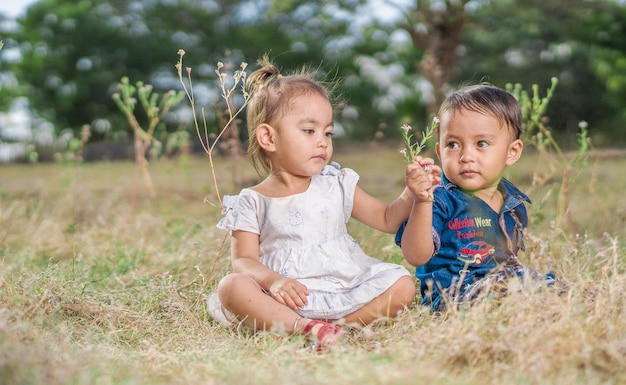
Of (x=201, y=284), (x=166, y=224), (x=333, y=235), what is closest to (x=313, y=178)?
(x=333, y=235)

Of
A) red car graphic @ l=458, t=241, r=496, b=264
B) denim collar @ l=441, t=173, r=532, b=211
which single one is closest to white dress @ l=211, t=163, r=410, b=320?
red car graphic @ l=458, t=241, r=496, b=264

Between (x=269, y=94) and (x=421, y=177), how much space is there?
30.0 inches

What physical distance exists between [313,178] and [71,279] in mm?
1144

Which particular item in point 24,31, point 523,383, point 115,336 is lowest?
point 115,336

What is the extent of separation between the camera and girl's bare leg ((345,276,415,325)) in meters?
2.95

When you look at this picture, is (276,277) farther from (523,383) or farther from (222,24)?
(222,24)

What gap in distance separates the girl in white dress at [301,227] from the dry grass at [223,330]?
0.12 metres

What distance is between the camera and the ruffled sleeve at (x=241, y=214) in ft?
10.0

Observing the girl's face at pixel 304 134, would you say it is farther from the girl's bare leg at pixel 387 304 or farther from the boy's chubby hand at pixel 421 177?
the girl's bare leg at pixel 387 304

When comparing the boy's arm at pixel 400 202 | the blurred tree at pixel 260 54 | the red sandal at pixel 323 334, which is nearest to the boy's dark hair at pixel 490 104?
the boy's arm at pixel 400 202

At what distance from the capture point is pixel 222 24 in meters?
17.0

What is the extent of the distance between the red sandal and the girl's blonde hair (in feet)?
2.51

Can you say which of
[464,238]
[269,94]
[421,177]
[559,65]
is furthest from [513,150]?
[559,65]

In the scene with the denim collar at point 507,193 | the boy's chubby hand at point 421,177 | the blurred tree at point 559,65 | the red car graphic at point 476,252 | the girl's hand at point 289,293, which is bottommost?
the girl's hand at point 289,293
